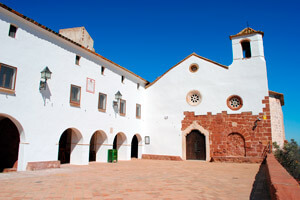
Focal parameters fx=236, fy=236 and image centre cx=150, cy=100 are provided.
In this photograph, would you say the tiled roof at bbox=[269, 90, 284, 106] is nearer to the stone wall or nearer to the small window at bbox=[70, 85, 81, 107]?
the stone wall

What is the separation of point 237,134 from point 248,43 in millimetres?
6779

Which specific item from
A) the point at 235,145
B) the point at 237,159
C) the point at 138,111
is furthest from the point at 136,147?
the point at 237,159

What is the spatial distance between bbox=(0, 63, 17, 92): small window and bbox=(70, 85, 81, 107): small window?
127 inches

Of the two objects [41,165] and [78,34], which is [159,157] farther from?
[78,34]

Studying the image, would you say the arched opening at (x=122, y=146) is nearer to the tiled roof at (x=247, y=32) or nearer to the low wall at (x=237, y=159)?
the low wall at (x=237, y=159)

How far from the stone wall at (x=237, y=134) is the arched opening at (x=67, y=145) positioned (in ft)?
28.2

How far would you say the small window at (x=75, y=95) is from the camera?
41.1 feet

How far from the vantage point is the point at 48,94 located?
11.2 meters

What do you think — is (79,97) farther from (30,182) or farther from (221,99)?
(221,99)

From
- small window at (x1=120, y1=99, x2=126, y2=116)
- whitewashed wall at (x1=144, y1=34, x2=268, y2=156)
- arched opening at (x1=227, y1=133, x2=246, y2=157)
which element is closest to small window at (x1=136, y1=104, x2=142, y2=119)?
whitewashed wall at (x1=144, y1=34, x2=268, y2=156)

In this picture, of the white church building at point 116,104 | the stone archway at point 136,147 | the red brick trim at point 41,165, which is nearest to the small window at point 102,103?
the white church building at point 116,104

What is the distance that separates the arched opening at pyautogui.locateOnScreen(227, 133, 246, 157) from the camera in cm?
1543

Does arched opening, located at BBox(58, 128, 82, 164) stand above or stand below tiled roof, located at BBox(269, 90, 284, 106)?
below

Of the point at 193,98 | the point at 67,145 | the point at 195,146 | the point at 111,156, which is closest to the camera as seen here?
the point at 111,156
